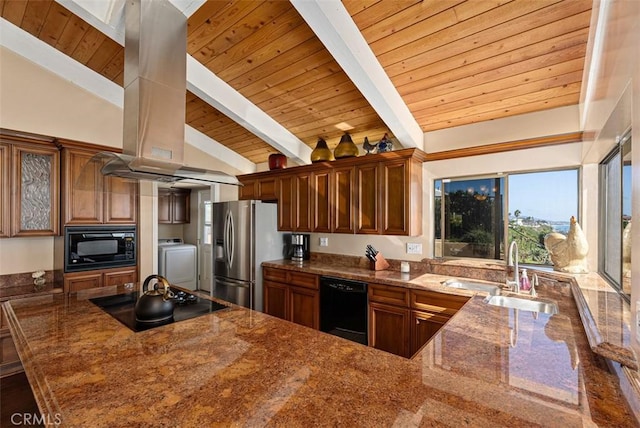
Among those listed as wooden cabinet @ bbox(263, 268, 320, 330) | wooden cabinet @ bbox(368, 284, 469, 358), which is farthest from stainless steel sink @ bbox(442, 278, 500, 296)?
wooden cabinet @ bbox(263, 268, 320, 330)

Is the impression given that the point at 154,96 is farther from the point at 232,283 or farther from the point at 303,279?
the point at 232,283

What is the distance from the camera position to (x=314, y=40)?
2336mm

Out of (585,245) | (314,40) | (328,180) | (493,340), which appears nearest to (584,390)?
(493,340)

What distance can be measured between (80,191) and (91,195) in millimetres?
100

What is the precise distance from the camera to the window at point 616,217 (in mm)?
1616

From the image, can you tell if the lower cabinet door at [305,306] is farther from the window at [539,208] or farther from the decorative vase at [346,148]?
the window at [539,208]

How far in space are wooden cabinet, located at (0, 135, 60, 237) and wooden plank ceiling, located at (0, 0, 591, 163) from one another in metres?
1.10

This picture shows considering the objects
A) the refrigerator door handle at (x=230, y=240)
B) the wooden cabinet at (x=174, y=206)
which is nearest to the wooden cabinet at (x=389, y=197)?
the refrigerator door handle at (x=230, y=240)

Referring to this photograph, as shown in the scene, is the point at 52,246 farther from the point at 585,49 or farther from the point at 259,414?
the point at 585,49

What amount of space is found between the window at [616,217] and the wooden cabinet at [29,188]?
4.46m

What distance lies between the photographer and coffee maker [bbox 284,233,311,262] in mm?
4004

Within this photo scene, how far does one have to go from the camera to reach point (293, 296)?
346cm

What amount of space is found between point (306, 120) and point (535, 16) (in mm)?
2200

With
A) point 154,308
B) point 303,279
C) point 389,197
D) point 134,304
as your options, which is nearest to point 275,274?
point 303,279
